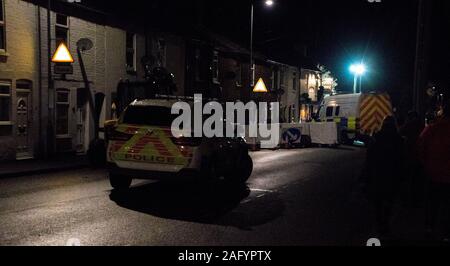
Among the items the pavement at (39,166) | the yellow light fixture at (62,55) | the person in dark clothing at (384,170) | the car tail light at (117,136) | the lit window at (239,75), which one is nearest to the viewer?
the person in dark clothing at (384,170)

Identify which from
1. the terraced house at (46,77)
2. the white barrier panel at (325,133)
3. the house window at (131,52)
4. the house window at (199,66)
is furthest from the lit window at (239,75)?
the terraced house at (46,77)

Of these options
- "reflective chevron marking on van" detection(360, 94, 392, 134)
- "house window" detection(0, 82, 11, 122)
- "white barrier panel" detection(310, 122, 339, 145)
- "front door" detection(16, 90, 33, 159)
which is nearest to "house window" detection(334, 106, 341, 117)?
"reflective chevron marking on van" detection(360, 94, 392, 134)

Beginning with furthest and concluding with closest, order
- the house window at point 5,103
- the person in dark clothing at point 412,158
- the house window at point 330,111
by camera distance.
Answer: the house window at point 330,111 < the house window at point 5,103 < the person in dark clothing at point 412,158

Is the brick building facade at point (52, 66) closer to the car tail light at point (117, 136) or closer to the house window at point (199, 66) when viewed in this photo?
the house window at point (199, 66)

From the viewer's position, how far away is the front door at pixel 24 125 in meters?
17.9

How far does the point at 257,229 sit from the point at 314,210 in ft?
6.56

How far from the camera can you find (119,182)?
35.9 ft

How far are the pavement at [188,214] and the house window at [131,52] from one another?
37.2ft

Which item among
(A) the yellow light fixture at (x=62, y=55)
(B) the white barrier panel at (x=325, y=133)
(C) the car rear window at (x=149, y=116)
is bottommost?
(B) the white barrier panel at (x=325, y=133)

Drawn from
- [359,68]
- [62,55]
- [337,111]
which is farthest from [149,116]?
[359,68]

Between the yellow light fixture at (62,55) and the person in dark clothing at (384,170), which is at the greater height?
the yellow light fixture at (62,55)

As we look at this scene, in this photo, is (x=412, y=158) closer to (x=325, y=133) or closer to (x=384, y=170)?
(x=384, y=170)

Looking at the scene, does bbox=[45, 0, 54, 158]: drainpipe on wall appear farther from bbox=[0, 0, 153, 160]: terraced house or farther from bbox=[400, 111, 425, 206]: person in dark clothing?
bbox=[400, 111, 425, 206]: person in dark clothing

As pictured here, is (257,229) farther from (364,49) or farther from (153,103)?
(364,49)
